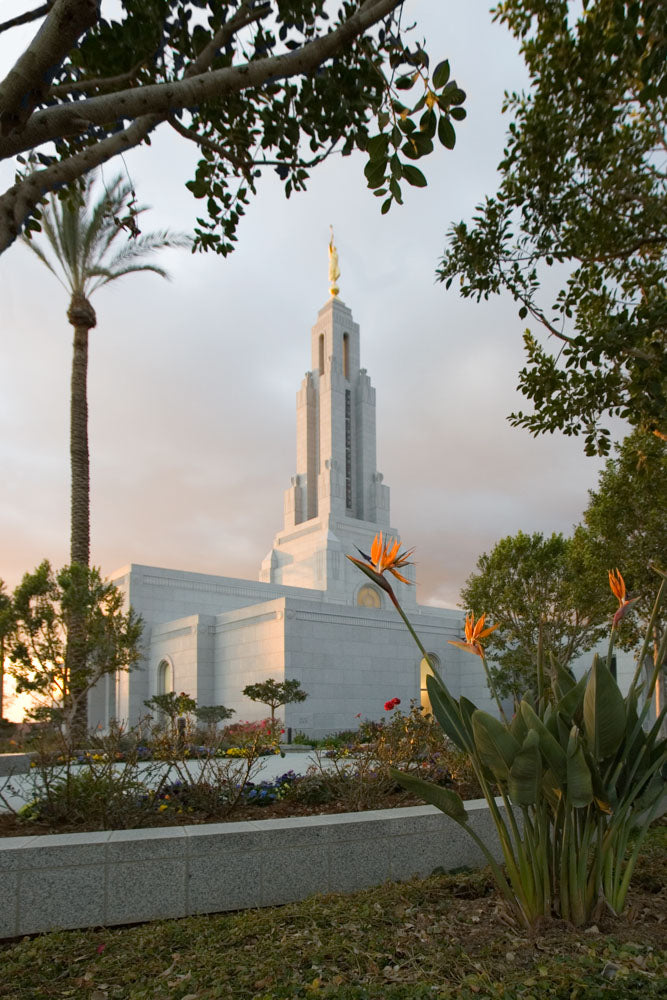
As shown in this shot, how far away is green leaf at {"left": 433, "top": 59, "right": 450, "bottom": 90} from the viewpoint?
2965mm

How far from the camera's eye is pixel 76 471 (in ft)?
51.5

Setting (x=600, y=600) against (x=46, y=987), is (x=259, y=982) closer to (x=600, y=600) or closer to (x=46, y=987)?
(x=46, y=987)

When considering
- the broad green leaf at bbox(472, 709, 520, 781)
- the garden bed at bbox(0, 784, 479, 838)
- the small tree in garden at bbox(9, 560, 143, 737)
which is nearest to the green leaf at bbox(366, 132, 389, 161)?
the broad green leaf at bbox(472, 709, 520, 781)

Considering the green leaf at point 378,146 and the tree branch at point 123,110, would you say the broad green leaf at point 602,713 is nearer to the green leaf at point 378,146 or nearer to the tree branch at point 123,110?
the green leaf at point 378,146

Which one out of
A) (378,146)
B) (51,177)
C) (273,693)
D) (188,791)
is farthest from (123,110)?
(273,693)

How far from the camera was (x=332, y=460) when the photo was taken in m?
35.7

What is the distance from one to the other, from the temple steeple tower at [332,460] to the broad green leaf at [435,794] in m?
30.5

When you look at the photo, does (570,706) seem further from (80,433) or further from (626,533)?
(80,433)

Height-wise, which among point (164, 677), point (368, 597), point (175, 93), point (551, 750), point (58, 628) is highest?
point (175, 93)

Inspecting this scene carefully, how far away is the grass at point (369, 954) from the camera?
2.84 metres

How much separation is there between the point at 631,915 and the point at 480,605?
1584 cm

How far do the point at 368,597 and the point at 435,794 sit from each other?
29.9m

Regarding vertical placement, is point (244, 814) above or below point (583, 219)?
below

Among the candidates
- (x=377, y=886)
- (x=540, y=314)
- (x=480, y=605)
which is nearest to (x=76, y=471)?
(x=480, y=605)
